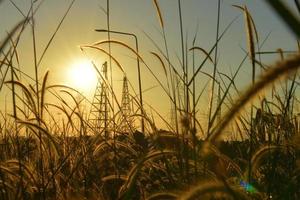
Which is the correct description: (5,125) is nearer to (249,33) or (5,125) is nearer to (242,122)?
(242,122)

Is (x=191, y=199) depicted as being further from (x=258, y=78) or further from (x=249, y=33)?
(x=249, y=33)

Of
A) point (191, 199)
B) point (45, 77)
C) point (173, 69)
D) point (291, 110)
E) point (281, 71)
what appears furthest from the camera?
point (291, 110)

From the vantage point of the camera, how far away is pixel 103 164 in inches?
176

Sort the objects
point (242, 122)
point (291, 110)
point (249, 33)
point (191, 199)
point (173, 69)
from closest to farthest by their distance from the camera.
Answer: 1. point (191, 199)
2. point (249, 33)
3. point (173, 69)
4. point (242, 122)
5. point (291, 110)

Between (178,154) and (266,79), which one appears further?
(178,154)

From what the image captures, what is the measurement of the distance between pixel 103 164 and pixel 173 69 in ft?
5.09

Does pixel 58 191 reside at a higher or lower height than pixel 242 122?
lower

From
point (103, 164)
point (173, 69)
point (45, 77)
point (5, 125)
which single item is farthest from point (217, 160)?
point (5, 125)

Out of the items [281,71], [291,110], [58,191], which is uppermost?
[291,110]

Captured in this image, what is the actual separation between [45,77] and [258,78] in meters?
2.31

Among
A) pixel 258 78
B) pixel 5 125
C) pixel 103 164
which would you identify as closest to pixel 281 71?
pixel 258 78

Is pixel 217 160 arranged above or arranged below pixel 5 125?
below

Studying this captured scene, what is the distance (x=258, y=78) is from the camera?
0.64 metres

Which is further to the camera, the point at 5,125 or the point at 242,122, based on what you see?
the point at 5,125
